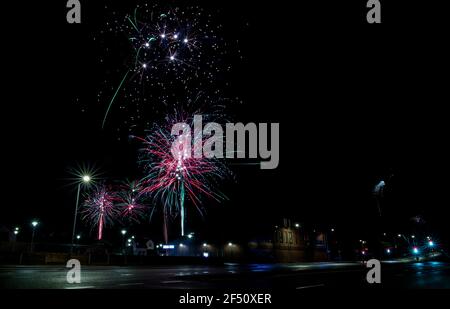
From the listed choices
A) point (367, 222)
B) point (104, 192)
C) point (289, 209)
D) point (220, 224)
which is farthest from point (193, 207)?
point (367, 222)

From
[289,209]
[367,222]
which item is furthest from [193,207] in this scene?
A: [367,222]

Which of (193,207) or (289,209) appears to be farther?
(289,209)

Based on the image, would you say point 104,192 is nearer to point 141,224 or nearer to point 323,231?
point 141,224

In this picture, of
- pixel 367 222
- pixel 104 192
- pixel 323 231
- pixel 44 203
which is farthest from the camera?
pixel 323 231

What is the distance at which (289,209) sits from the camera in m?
80.6
